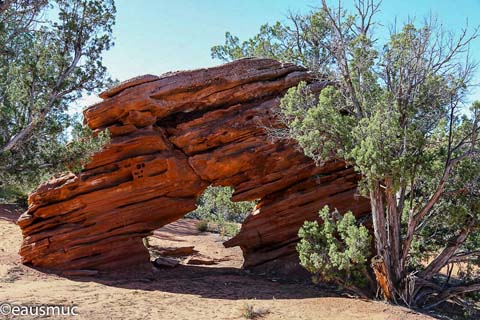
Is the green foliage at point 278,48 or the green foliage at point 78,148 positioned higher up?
the green foliage at point 278,48

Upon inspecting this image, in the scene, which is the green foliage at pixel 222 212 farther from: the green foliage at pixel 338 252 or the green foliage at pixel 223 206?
the green foliage at pixel 338 252

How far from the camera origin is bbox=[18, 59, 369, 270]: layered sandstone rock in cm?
1216

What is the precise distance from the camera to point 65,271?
11617 millimetres

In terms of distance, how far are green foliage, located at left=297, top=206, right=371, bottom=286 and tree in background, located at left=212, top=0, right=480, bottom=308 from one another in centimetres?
60

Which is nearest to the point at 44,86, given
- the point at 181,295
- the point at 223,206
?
the point at 181,295

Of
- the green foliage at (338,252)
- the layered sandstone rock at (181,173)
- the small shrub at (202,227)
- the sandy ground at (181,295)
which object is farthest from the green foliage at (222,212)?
the green foliage at (338,252)

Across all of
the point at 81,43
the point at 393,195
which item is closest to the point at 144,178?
the point at 81,43

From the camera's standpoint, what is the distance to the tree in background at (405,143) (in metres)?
8.92

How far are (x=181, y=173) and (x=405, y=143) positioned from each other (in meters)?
7.08

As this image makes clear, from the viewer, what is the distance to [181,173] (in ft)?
42.3

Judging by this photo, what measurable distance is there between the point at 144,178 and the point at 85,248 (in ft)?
9.13

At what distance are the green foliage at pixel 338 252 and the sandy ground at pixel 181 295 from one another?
69 cm

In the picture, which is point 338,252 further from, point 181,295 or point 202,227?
point 202,227

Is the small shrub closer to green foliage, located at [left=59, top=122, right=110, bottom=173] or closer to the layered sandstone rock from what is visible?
the layered sandstone rock
